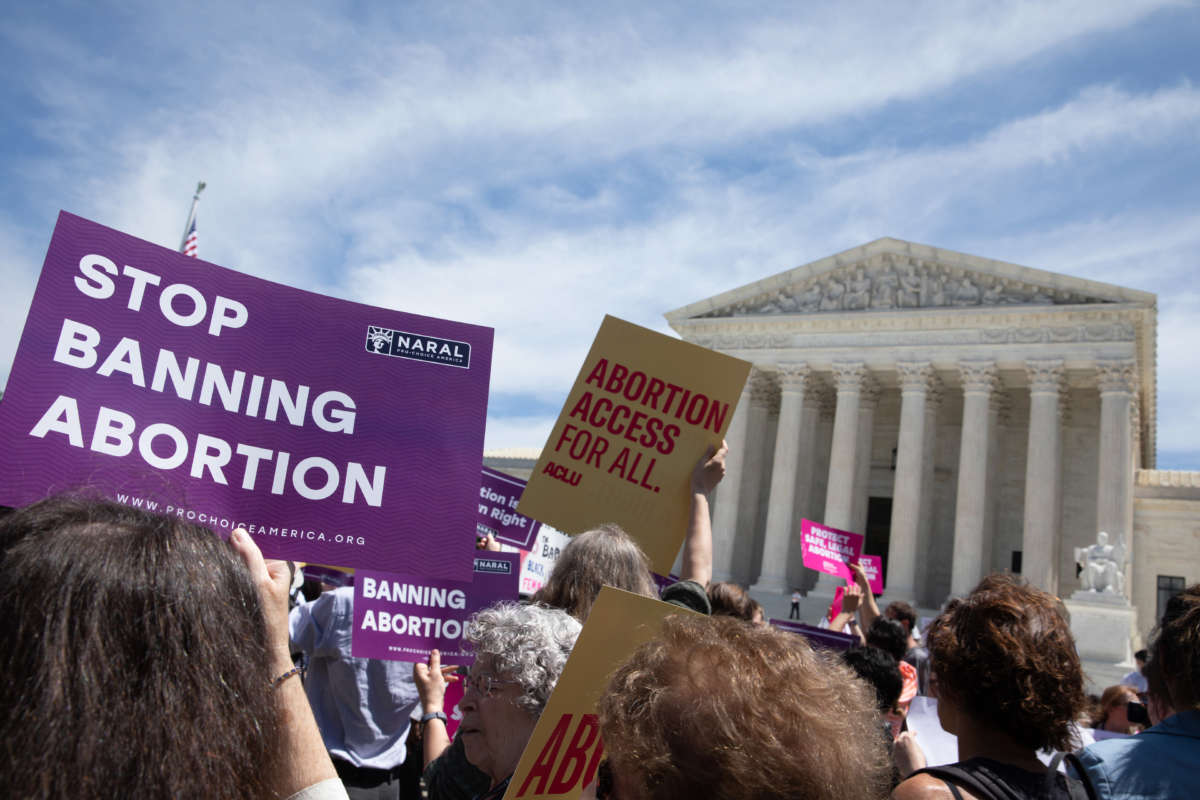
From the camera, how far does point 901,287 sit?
36.8m

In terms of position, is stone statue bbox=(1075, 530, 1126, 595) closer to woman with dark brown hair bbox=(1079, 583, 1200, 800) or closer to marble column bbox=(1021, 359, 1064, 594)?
marble column bbox=(1021, 359, 1064, 594)

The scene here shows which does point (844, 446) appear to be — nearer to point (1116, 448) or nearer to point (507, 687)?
point (1116, 448)

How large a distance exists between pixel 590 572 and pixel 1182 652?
7.16 ft

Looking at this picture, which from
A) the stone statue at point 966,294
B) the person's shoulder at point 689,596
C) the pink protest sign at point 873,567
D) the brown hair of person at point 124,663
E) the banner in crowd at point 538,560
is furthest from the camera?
the stone statue at point 966,294

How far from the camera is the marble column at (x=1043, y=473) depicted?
1281 inches

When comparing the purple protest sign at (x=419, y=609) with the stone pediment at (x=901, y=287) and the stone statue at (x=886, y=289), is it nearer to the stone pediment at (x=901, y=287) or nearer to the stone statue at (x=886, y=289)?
the stone pediment at (x=901, y=287)

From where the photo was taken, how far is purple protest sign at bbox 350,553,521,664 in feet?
17.0

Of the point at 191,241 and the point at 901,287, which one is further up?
the point at 901,287

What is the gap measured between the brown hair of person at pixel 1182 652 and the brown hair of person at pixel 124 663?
3.07 metres

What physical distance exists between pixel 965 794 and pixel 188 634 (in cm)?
217

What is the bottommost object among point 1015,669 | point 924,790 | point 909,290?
point 924,790

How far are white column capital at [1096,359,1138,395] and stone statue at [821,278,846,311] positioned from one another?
9.92 meters

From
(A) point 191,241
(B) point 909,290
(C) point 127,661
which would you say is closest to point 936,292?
(B) point 909,290

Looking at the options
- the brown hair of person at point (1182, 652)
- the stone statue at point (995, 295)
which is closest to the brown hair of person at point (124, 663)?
the brown hair of person at point (1182, 652)
